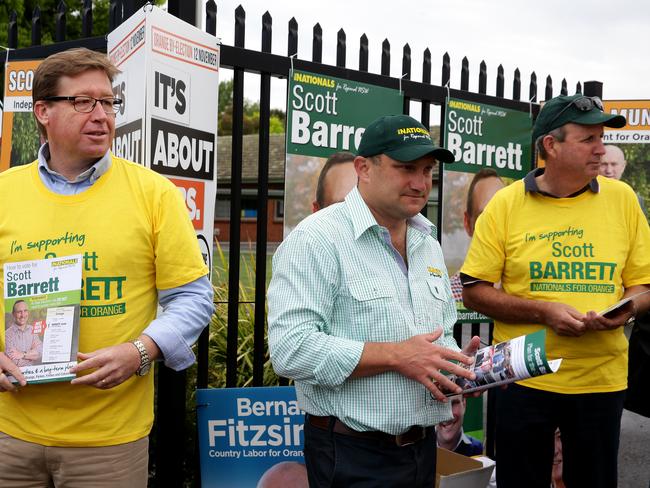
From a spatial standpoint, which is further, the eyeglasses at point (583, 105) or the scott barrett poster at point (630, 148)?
the scott barrett poster at point (630, 148)

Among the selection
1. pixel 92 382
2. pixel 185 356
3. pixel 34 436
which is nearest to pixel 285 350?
pixel 185 356

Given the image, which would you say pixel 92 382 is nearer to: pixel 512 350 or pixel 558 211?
pixel 512 350

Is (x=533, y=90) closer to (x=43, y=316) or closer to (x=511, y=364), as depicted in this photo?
(x=511, y=364)

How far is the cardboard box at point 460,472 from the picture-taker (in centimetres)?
325

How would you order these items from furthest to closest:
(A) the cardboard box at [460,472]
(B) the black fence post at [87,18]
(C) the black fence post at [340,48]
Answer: (C) the black fence post at [340,48], (B) the black fence post at [87,18], (A) the cardboard box at [460,472]

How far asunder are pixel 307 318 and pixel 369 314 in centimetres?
21

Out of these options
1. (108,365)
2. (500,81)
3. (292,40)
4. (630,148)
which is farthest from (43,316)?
(630,148)

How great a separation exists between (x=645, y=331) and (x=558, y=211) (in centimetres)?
80

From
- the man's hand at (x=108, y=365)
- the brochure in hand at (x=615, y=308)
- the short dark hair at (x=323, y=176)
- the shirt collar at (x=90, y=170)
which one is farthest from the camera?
the short dark hair at (x=323, y=176)

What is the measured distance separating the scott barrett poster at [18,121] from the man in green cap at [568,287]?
2571mm

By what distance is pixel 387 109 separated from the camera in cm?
412

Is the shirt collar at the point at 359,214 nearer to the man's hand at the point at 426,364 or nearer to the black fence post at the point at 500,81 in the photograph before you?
the man's hand at the point at 426,364

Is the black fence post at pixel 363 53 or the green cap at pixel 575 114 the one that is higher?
the black fence post at pixel 363 53

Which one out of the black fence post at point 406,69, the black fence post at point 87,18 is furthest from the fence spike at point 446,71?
the black fence post at point 87,18
